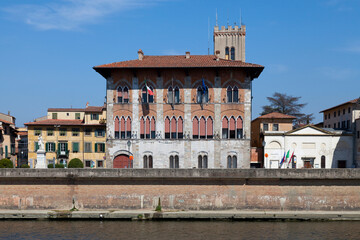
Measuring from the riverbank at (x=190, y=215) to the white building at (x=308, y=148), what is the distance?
14.7m

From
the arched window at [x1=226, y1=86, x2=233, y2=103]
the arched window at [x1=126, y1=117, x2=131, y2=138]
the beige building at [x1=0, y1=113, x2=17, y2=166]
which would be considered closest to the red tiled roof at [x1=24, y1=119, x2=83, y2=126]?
the beige building at [x1=0, y1=113, x2=17, y2=166]

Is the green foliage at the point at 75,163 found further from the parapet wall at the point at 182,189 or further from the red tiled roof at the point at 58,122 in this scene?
the parapet wall at the point at 182,189

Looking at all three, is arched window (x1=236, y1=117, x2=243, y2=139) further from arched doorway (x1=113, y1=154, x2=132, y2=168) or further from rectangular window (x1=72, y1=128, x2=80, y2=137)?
rectangular window (x1=72, y1=128, x2=80, y2=137)

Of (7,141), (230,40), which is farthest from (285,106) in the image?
(7,141)

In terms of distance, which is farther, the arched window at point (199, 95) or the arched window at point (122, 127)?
the arched window at point (122, 127)

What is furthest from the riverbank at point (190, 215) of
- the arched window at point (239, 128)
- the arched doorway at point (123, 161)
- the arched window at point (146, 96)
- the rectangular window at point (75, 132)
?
the rectangular window at point (75, 132)

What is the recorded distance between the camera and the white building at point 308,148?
4600 cm

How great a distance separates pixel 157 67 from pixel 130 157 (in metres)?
8.90

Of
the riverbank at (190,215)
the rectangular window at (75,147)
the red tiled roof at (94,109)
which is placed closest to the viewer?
the riverbank at (190,215)
